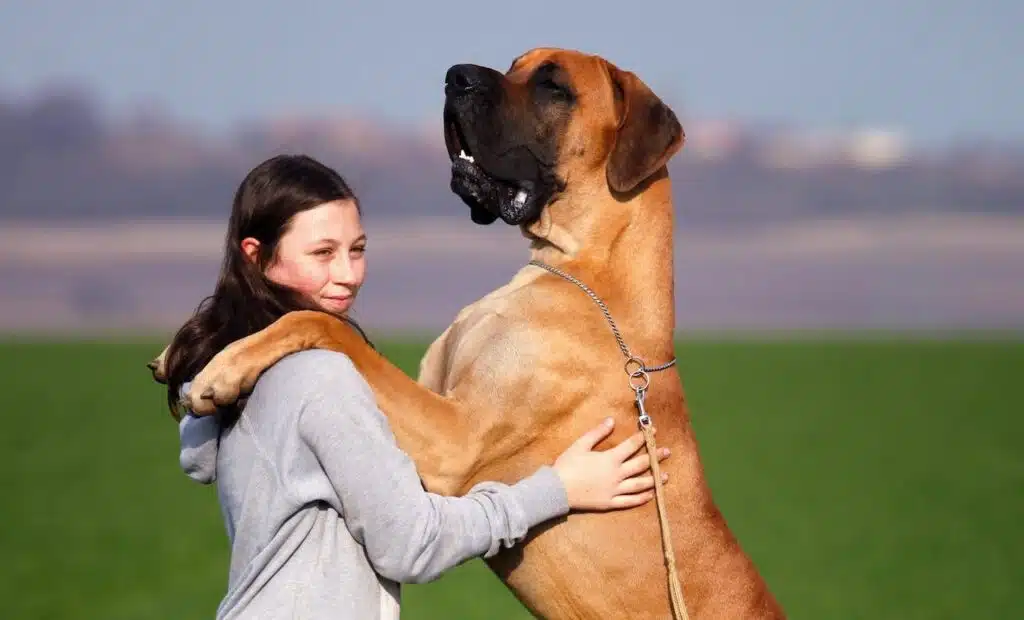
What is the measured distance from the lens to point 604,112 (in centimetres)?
357

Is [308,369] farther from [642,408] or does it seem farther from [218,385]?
[642,408]

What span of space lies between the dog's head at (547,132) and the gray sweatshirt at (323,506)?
35.8 inches

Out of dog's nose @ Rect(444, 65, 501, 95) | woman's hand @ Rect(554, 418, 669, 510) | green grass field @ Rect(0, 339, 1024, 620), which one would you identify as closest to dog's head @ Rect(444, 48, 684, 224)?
dog's nose @ Rect(444, 65, 501, 95)

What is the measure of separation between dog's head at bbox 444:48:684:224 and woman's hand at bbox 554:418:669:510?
687 mm

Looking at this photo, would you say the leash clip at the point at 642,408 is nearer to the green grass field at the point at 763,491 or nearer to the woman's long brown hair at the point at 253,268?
the woman's long brown hair at the point at 253,268

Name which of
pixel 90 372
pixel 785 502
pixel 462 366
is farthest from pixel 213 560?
pixel 90 372

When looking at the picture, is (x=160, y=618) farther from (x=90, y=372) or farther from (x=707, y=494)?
(x=90, y=372)

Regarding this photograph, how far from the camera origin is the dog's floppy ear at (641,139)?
11.3 ft

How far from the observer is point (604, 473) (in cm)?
316

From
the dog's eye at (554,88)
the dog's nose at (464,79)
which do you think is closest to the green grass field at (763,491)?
the dog's eye at (554,88)

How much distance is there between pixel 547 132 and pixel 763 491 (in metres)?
14.7

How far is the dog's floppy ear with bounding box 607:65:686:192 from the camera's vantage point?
11.3 ft

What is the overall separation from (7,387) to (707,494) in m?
25.9

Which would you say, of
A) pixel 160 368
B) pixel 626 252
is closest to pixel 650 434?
pixel 626 252
